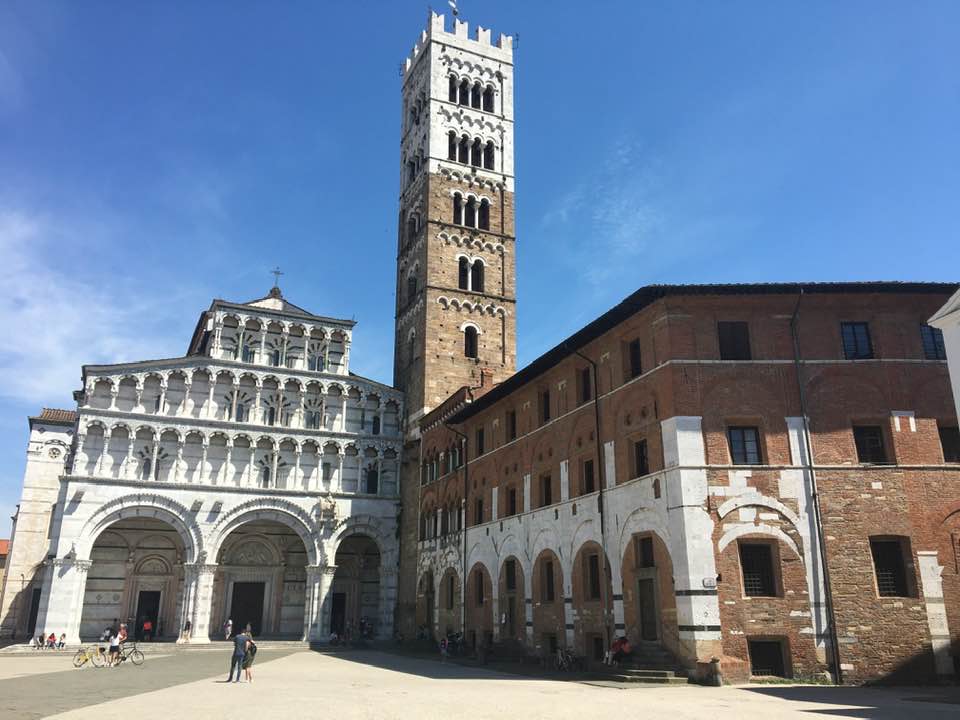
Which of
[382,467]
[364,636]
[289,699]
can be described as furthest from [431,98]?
[289,699]

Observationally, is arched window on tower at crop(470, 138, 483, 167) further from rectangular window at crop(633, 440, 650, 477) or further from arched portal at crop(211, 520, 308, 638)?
rectangular window at crop(633, 440, 650, 477)

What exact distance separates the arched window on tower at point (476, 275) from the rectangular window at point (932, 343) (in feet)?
103

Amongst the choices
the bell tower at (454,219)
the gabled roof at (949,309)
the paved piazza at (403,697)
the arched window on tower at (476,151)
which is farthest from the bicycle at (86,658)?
the arched window on tower at (476,151)

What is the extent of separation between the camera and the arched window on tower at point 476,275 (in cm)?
5284

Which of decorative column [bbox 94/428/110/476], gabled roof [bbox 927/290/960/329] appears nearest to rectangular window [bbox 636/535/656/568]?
gabled roof [bbox 927/290/960/329]

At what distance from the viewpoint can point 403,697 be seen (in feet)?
60.7

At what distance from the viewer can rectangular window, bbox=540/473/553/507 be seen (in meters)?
32.0

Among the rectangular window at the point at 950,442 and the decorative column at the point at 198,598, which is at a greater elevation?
the rectangular window at the point at 950,442

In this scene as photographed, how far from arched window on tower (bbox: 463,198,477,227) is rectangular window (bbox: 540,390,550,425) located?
23529 millimetres

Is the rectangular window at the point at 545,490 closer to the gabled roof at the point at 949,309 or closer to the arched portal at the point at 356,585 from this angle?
the gabled roof at the point at 949,309

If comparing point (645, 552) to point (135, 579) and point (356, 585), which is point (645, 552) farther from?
point (135, 579)

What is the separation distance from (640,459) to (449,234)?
97.8 feet

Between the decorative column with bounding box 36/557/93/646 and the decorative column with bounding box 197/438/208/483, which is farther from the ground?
the decorative column with bounding box 197/438/208/483

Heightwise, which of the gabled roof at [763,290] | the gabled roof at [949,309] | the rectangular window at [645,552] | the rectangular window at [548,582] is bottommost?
the rectangular window at [548,582]
